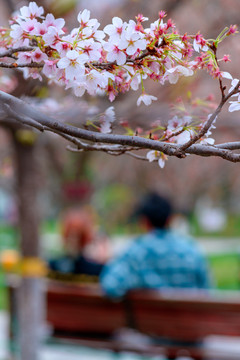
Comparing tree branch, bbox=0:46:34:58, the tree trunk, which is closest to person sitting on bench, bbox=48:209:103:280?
the tree trunk

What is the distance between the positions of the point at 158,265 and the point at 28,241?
3.46 ft

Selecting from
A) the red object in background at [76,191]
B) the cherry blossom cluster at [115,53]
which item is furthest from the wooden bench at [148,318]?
the red object in background at [76,191]

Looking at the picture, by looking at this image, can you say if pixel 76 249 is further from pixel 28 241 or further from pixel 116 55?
pixel 116 55

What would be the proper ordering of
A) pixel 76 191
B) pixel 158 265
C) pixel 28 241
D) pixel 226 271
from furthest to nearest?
pixel 226 271
pixel 76 191
pixel 28 241
pixel 158 265

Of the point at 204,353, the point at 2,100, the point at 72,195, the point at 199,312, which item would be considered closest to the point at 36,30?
the point at 2,100

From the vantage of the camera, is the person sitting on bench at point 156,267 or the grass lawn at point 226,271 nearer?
the person sitting on bench at point 156,267

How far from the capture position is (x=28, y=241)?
463cm

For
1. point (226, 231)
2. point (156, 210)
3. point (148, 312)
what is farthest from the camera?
point (226, 231)

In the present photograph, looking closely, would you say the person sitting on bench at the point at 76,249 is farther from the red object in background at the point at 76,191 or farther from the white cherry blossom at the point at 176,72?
the white cherry blossom at the point at 176,72

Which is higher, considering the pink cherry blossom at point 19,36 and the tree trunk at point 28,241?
the tree trunk at point 28,241

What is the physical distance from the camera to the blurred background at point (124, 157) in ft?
7.08

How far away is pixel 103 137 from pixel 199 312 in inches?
120

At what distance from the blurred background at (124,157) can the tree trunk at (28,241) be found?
126 mm

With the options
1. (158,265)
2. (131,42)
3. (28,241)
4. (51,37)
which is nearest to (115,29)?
(131,42)
